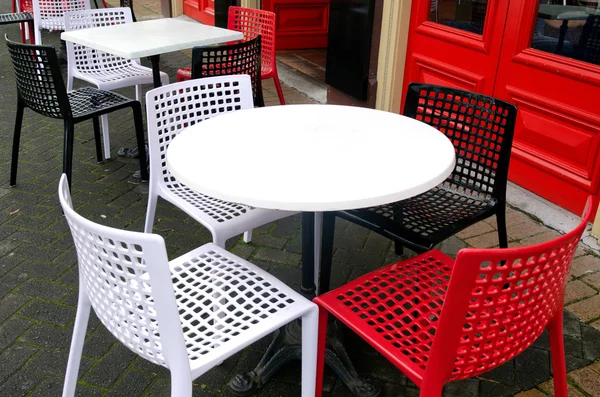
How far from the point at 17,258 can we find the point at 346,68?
3.14 m

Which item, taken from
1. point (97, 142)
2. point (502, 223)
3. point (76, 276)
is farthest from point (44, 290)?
point (502, 223)

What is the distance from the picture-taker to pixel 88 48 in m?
4.35

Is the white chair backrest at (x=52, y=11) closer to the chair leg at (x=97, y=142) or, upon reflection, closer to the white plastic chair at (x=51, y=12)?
the white plastic chair at (x=51, y=12)

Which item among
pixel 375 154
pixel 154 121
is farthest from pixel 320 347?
pixel 154 121

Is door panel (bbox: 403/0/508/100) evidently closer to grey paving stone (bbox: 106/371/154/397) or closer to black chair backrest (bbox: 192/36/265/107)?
black chair backrest (bbox: 192/36/265/107)

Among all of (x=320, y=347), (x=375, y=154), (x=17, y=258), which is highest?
(x=375, y=154)

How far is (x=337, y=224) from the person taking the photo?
3592 mm

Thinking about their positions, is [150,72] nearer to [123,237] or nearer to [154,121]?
[154,121]

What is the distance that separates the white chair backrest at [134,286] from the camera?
138 cm

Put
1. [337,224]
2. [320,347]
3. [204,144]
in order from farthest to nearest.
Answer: [337,224] < [204,144] < [320,347]

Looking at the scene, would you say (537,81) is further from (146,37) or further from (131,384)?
(131,384)

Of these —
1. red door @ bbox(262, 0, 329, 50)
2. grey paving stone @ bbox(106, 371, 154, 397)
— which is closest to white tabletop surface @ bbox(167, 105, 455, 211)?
grey paving stone @ bbox(106, 371, 154, 397)

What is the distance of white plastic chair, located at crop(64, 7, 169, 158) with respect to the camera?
4215 millimetres

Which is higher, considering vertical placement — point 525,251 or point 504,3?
point 504,3
